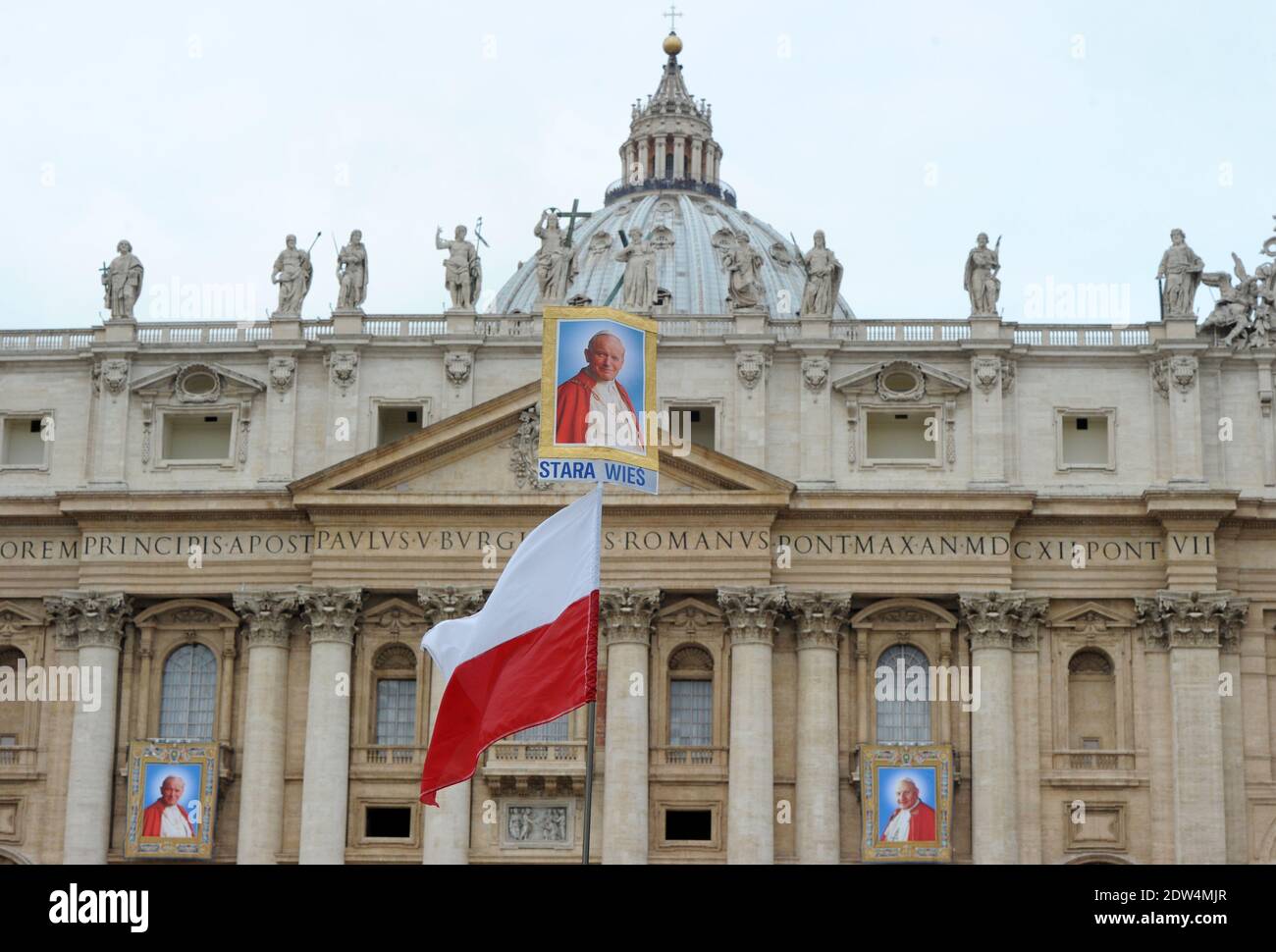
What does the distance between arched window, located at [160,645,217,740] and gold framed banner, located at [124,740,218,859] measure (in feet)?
3.97

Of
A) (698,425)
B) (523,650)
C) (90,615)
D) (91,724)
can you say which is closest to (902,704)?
(698,425)

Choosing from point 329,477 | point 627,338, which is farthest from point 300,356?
point 627,338

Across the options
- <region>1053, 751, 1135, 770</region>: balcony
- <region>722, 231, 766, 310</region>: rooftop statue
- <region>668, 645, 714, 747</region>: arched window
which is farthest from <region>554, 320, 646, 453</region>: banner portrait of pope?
<region>1053, 751, 1135, 770</region>: balcony

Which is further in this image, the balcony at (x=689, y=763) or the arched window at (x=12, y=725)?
the arched window at (x=12, y=725)

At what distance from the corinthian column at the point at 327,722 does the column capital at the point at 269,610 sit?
0.43m

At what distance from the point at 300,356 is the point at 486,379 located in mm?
4904

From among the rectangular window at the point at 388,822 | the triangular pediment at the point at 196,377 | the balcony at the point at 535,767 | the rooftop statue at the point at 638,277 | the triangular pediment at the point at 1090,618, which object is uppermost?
the rooftop statue at the point at 638,277

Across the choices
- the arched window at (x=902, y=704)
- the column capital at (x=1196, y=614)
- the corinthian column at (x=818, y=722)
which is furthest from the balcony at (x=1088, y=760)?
the corinthian column at (x=818, y=722)

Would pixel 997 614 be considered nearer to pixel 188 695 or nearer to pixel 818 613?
pixel 818 613

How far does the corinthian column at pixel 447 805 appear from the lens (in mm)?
57594

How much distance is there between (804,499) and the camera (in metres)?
59.1

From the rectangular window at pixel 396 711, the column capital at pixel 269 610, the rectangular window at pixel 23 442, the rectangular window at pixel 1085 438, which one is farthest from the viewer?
the rectangular window at pixel 23 442

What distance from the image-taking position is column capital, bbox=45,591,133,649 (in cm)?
5975

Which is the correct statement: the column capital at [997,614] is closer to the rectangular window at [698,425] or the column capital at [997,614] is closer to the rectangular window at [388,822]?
the rectangular window at [698,425]
